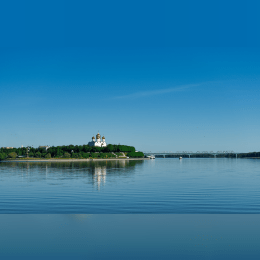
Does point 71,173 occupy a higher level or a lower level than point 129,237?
lower

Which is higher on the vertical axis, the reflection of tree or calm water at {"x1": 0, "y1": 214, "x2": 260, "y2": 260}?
calm water at {"x1": 0, "y1": 214, "x2": 260, "y2": 260}

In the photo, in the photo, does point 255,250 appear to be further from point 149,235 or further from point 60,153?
point 60,153

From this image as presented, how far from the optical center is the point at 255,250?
8.85 meters

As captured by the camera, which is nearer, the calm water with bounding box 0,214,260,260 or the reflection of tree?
the calm water with bounding box 0,214,260,260

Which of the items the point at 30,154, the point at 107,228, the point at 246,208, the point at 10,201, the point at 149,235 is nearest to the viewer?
the point at 149,235

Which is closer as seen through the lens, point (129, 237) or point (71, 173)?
point (129, 237)

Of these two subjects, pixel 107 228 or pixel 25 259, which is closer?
pixel 25 259

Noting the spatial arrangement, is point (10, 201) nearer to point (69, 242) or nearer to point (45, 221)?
point (45, 221)

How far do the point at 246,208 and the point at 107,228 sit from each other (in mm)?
9961

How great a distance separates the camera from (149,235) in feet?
34.2

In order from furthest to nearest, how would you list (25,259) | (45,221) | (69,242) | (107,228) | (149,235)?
(45,221) < (107,228) < (149,235) < (69,242) < (25,259)

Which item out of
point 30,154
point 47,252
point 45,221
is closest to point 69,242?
point 47,252

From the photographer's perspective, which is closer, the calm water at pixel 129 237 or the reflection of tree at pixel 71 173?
the calm water at pixel 129 237

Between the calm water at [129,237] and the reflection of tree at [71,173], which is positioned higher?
the calm water at [129,237]
